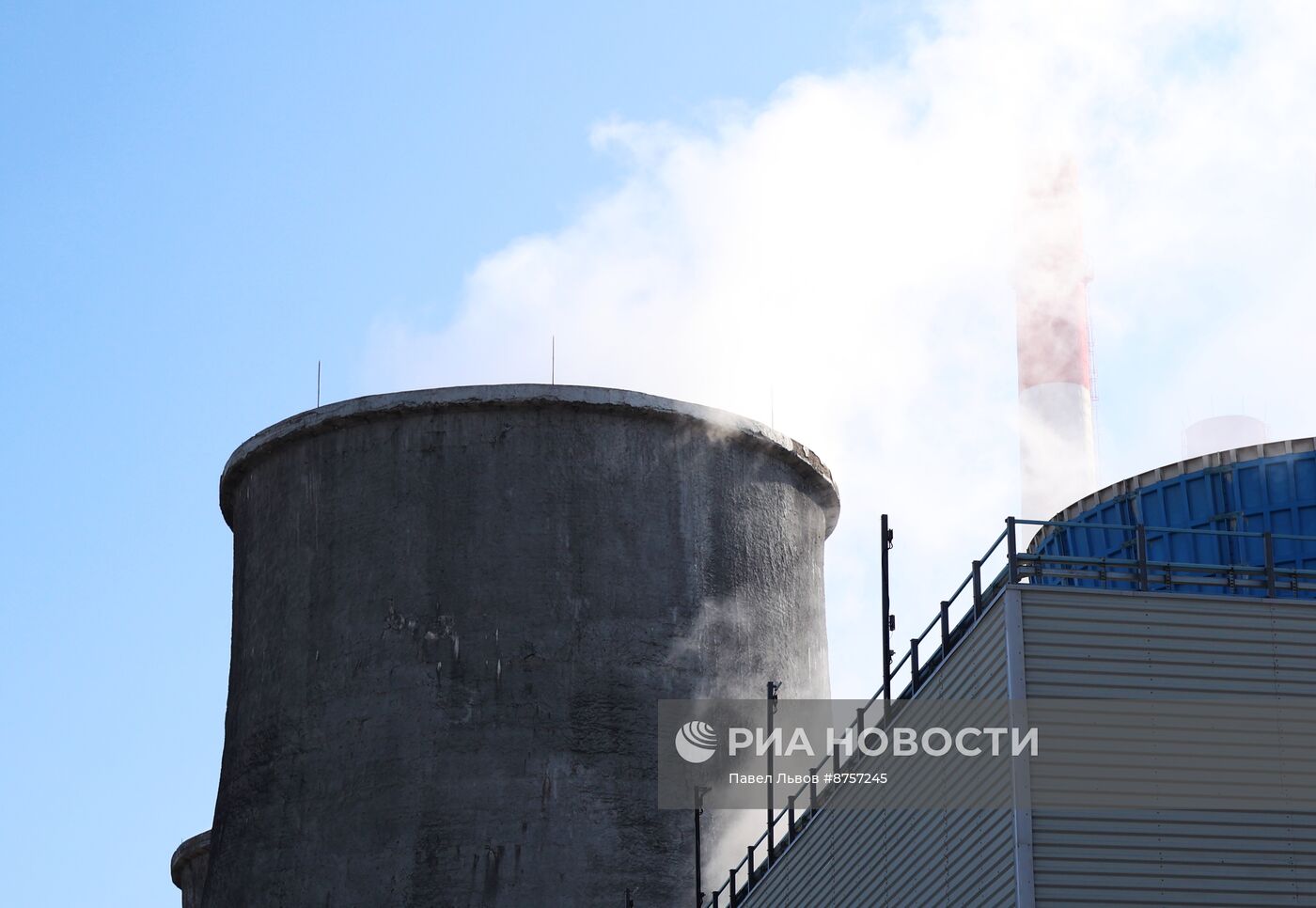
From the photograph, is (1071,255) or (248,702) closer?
(248,702)

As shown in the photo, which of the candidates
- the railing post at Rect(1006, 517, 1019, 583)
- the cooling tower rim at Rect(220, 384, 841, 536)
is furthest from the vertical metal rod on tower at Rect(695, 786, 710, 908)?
the railing post at Rect(1006, 517, 1019, 583)

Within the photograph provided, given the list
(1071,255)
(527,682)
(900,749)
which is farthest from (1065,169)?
(900,749)

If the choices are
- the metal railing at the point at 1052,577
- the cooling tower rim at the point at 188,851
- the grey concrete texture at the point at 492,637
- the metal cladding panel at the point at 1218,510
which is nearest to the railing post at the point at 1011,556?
the metal railing at the point at 1052,577

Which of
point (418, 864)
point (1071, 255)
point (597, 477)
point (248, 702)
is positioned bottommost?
point (418, 864)

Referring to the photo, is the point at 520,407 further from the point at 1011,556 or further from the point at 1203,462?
the point at 1011,556

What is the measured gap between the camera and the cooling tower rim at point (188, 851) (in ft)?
104

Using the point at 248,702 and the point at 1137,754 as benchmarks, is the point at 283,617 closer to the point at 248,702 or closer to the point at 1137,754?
the point at 248,702

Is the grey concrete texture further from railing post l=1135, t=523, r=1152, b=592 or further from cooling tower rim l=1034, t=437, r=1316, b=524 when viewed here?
railing post l=1135, t=523, r=1152, b=592

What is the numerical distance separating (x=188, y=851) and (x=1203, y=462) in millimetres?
18563

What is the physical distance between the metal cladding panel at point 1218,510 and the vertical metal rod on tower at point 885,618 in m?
2.49

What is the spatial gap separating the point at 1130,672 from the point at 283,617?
14.3 meters

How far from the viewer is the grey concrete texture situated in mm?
23625

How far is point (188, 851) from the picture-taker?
3225 cm

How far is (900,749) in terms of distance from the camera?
16.3 meters
